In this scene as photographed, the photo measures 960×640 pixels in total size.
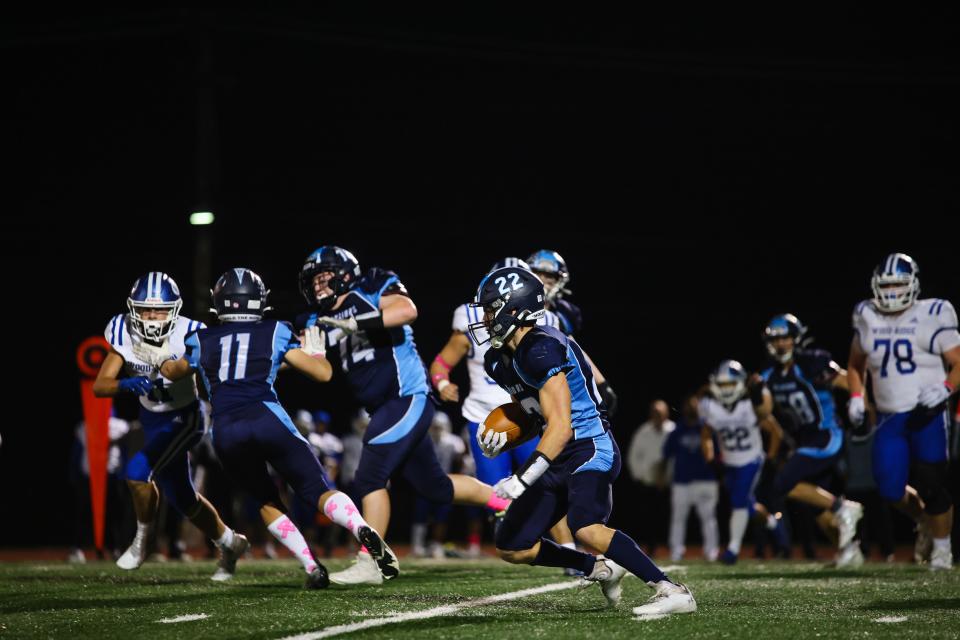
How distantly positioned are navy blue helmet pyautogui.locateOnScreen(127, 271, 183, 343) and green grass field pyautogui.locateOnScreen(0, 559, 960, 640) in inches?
54.8

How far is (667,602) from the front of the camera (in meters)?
4.62

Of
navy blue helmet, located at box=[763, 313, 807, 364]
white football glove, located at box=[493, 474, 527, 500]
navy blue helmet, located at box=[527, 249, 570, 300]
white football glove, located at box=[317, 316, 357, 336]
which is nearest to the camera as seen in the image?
white football glove, located at box=[493, 474, 527, 500]

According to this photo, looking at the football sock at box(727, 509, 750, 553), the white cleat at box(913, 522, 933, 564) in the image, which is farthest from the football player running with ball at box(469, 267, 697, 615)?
the football sock at box(727, 509, 750, 553)

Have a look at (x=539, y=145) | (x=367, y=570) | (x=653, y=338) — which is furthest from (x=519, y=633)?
(x=539, y=145)

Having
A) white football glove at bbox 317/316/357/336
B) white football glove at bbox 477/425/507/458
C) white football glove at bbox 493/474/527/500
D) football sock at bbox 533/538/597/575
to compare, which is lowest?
football sock at bbox 533/538/597/575

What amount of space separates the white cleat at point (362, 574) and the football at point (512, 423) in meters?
1.50

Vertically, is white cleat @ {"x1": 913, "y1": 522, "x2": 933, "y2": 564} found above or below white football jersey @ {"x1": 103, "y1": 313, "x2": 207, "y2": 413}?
below

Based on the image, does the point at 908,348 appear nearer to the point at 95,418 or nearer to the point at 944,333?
the point at 944,333

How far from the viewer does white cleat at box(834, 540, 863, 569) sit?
7.98m

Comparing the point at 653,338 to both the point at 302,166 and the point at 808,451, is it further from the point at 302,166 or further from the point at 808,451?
the point at 808,451

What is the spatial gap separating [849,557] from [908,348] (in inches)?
63.5

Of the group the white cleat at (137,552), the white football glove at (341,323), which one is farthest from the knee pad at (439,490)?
the white cleat at (137,552)

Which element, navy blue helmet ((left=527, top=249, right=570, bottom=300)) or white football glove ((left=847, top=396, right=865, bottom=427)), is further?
white football glove ((left=847, top=396, right=865, bottom=427))

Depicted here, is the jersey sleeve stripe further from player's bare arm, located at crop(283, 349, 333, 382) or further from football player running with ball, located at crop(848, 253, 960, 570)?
player's bare arm, located at crop(283, 349, 333, 382)
